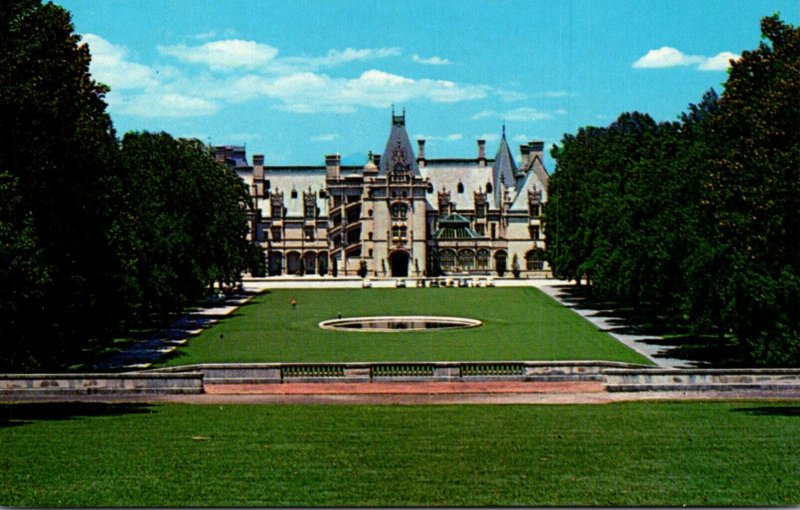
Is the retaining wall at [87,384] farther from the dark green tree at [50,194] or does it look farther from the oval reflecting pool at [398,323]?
the oval reflecting pool at [398,323]

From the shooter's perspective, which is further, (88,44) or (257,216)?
(257,216)

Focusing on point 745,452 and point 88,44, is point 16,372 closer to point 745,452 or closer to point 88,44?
point 88,44

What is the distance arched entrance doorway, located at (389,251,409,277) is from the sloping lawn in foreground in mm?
98429

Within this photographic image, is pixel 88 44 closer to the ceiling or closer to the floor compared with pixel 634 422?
closer to the ceiling

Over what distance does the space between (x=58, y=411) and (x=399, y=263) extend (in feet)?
331

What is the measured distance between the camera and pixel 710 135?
140 ft

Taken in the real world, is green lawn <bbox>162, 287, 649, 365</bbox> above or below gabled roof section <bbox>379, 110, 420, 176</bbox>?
below

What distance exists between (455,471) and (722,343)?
97.0 ft

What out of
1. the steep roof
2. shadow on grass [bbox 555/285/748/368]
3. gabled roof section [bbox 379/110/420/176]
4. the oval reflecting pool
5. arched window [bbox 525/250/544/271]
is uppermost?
gabled roof section [bbox 379/110/420/176]

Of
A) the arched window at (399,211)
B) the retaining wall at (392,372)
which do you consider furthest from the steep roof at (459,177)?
the retaining wall at (392,372)

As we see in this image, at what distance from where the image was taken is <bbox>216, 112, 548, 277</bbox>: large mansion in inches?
5094

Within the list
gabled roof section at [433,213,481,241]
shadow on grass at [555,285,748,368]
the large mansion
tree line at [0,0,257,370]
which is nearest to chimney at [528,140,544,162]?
the large mansion

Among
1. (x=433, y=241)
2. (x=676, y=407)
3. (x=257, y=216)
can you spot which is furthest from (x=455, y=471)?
(x=257, y=216)

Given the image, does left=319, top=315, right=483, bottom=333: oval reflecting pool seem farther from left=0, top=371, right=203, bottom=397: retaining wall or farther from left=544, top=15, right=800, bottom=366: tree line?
left=0, top=371, right=203, bottom=397: retaining wall
